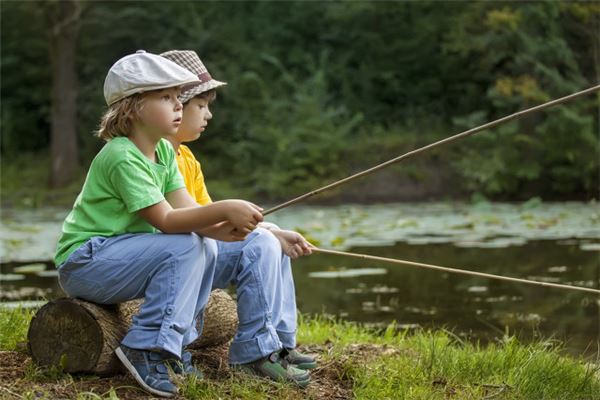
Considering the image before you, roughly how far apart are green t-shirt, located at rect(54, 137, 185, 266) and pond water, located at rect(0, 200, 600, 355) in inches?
69.9

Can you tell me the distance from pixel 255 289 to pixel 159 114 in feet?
2.06

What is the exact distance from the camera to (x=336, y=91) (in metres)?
17.0

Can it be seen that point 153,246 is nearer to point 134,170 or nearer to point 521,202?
point 134,170

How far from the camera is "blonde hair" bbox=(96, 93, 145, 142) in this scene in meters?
3.17

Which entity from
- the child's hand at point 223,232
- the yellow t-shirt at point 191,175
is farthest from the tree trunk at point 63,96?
the child's hand at point 223,232

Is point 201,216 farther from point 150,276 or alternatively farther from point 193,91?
point 193,91

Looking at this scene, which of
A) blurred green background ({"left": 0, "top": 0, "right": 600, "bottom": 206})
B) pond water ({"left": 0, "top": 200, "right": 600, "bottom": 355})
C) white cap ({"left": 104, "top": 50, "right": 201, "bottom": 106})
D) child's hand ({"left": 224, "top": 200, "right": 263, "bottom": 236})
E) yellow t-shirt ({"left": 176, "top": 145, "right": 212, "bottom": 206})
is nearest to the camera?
child's hand ({"left": 224, "top": 200, "right": 263, "bottom": 236})

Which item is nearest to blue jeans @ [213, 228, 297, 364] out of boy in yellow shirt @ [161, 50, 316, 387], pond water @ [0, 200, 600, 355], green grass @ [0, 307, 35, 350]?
boy in yellow shirt @ [161, 50, 316, 387]

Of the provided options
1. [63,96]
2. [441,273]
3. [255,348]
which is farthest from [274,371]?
[63,96]

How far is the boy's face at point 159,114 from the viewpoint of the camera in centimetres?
317

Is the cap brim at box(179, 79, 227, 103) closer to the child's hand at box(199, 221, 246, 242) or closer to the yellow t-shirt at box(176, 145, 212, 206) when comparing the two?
the yellow t-shirt at box(176, 145, 212, 206)

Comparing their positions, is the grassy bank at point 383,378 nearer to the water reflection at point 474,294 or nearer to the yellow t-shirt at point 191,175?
the yellow t-shirt at point 191,175

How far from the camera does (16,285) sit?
647cm

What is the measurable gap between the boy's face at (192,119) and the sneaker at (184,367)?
75cm
